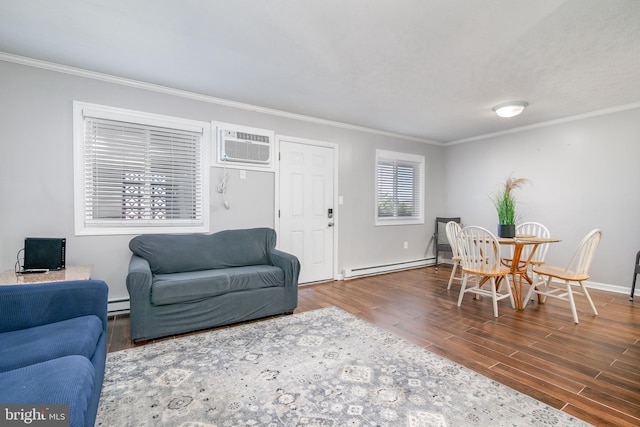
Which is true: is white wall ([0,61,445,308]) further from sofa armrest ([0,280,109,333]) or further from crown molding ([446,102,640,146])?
crown molding ([446,102,640,146])

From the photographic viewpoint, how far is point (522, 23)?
81.7 inches

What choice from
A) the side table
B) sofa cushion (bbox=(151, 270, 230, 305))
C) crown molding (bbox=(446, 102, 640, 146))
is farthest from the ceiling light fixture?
the side table

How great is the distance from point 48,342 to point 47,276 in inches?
46.1

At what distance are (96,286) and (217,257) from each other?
1404 mm

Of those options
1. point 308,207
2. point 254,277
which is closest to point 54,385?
point 254,277

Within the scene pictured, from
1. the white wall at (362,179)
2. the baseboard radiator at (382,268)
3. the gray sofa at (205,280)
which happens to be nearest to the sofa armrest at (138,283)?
the gray sofa at (205,280)

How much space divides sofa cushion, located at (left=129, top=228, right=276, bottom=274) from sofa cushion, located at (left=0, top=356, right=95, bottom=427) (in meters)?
1.76

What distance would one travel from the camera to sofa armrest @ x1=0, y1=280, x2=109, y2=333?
162cm

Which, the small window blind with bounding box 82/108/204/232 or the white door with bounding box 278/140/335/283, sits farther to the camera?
the white door with bounding box 278/140/335/283

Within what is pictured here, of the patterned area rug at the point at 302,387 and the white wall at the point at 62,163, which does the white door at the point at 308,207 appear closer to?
the white wall at the point at 62,163

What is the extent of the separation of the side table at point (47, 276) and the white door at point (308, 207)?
218 cm

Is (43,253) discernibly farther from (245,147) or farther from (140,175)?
(245,147)

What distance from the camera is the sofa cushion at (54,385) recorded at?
1002 millimetres

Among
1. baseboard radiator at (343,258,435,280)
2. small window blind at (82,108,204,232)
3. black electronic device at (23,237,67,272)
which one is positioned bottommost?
baseboard radiator at (343,258,435,280)
